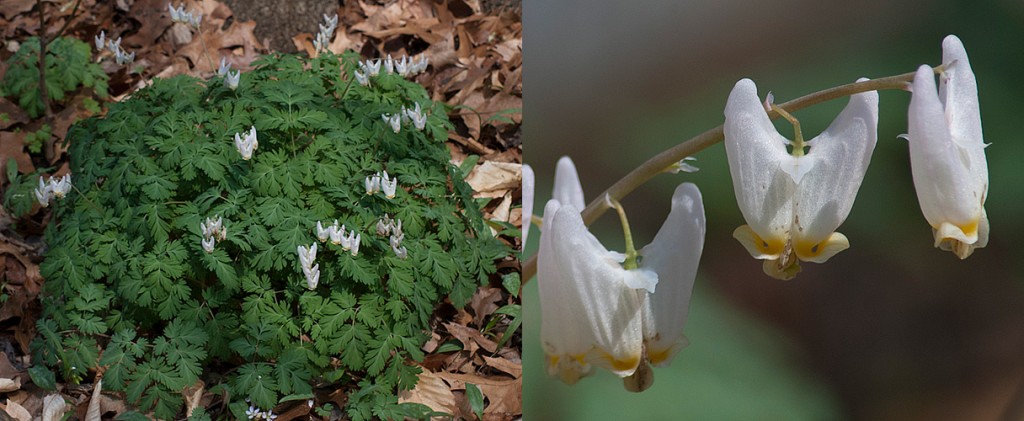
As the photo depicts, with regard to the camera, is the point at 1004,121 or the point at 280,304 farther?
the point at 280,304

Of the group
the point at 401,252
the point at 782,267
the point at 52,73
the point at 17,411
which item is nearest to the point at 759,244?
the point at 782,267

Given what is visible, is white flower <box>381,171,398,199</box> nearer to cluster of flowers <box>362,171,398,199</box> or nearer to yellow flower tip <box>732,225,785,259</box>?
cluster of flowers <box>362,171,398,199</box>

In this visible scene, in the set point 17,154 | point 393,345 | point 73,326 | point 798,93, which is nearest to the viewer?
point 798,93

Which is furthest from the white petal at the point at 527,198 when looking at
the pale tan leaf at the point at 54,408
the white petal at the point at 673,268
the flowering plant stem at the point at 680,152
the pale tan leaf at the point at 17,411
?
the pale tan leaf at the point at 17,411

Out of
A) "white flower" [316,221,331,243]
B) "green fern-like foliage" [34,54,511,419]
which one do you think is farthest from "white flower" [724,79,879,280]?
"white flower" [316,221,331,243]

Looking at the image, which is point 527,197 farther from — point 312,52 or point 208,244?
point 312,52

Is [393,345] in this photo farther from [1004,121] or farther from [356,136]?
[1004,121]

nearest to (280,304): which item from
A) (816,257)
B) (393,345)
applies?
(393,345)
